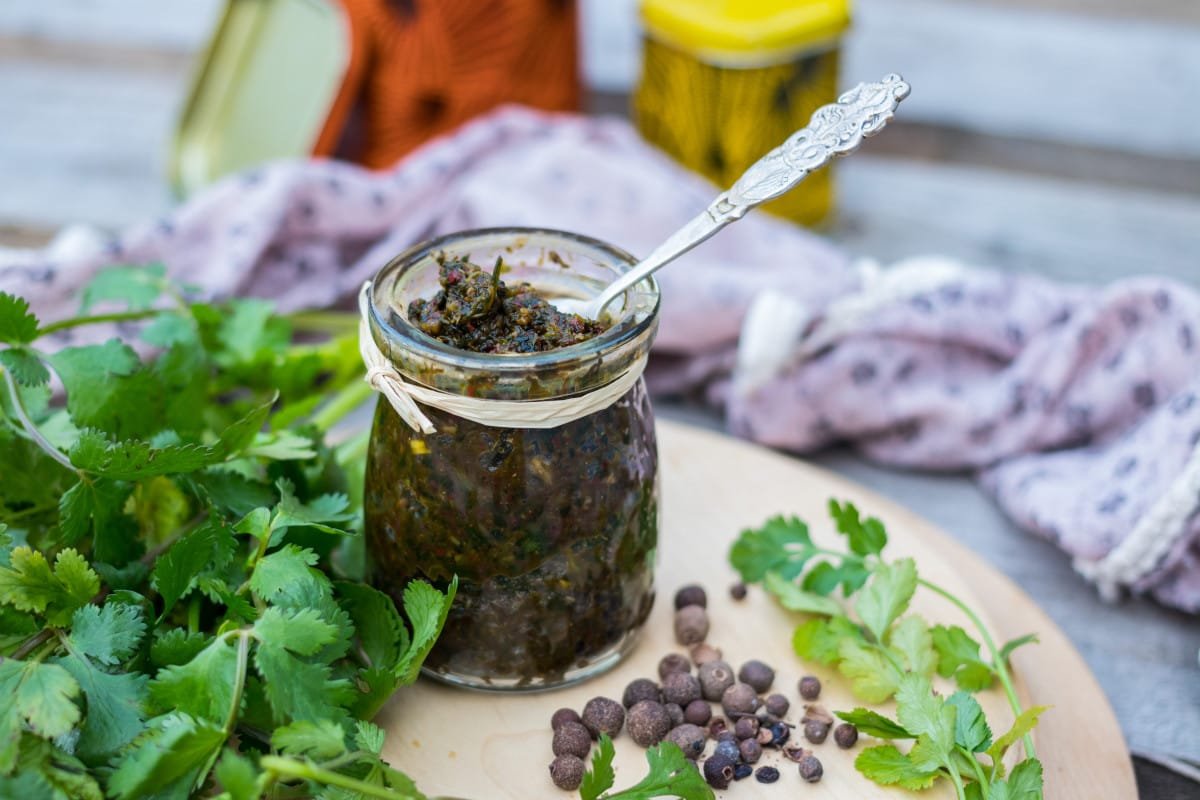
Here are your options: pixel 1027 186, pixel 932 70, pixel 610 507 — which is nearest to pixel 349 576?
pixel 610 507

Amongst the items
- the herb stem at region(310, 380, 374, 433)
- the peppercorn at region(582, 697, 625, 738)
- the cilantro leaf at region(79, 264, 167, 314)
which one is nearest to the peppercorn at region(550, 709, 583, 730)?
the peppercorn at region(582, 697, 625, 738)

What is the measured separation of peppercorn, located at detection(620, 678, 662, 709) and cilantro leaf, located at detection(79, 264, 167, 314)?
0.64m

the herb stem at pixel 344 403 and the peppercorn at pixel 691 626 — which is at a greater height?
the herb stem at pixel 344 403

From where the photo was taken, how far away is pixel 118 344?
1.14 m

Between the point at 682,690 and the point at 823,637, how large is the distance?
0.14 meters

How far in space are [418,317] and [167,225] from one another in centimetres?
78

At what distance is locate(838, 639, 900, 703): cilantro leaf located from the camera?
1039 millimetres

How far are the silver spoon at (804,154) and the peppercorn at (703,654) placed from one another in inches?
14.1

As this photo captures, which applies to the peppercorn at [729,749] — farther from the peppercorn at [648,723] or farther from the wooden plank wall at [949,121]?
the wooden plank wall at [949,121]

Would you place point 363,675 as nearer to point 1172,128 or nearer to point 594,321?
point 594,321

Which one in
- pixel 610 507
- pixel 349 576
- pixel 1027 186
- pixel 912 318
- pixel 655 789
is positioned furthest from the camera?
pixel 1027 186

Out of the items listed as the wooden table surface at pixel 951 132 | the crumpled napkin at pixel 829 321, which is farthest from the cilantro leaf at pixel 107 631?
the wooden table surface at pixel 951 132

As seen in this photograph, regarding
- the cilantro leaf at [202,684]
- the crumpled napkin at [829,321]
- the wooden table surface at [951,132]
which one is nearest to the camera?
the cilantro leaf at [202,684]

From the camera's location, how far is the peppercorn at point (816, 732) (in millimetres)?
1018
